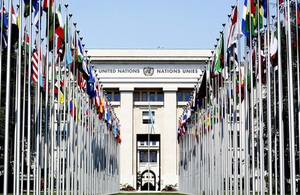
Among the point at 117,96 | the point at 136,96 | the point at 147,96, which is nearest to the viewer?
the point at 117,96

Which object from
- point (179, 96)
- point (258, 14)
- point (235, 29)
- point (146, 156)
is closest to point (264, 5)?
point (258, 14)

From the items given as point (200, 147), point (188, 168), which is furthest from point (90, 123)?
Result: point (188, 168)

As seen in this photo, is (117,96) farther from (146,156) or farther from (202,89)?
(202,89)

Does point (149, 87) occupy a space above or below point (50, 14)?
above

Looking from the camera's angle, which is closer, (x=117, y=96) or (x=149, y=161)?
(x=117, y=96)

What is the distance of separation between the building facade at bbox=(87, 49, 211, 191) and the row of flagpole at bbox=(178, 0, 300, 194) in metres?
25.0

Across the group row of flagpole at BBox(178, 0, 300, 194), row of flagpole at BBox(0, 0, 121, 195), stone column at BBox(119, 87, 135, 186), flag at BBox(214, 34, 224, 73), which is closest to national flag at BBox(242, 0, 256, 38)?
row of flagpole at BBox(178, 0, 300, 194)

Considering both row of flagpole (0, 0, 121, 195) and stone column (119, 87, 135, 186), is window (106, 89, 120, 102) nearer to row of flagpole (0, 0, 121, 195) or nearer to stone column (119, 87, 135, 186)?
stone column (119, 87, 135, 186)

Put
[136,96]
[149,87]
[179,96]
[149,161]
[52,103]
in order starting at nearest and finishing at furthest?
1. [52,103]
2. [149,87]
3. [179,96]
4. [136,96]
5. [149,161]

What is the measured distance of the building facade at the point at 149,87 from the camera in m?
90.9

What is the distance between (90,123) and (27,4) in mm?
20890

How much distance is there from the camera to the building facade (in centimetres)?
9088

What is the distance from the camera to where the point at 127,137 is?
91.2 metres

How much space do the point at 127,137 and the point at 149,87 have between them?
822cm
